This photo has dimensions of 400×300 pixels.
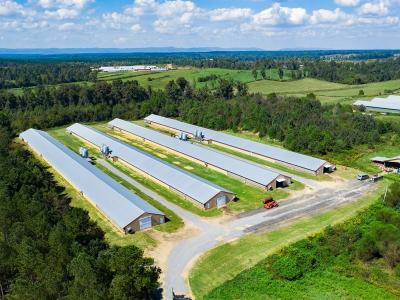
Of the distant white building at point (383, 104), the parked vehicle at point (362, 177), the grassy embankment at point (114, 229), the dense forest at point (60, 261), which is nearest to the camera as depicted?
the dense forest at point (60, 261)

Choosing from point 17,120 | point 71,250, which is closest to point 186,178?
point 71,250

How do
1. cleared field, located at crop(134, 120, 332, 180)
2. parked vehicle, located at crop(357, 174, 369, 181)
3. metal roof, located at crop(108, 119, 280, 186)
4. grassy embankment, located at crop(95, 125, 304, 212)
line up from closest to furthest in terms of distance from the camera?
1. grassy embankment, located at crop(95, 125, 304, 212)
2. metal roof, located at crop(108, 119, 280, 186)
3. parked vehicle, located at crop(357, 174, 369, 181)
4. cleared field, located at crop(134, 120, 332, 180)

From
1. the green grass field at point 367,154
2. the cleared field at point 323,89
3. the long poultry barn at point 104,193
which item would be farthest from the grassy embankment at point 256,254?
the cleared field at point 323,89

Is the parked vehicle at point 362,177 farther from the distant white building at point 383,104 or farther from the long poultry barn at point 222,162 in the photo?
the distant white building at point 383,104

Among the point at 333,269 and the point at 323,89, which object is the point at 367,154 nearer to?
the point at 333,269

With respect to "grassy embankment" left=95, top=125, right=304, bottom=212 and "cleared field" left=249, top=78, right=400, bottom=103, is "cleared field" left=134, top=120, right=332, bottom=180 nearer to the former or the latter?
"grassy embankment" left=95, top=125, right=304, bottom=212

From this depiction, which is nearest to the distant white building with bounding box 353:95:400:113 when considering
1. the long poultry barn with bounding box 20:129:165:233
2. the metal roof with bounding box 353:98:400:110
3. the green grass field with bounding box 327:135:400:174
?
the metal roof with bounding box 353:98:400:110

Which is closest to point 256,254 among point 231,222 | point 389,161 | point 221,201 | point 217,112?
point 231,222
